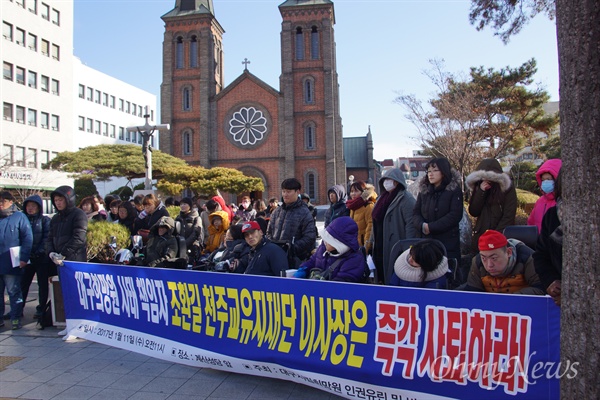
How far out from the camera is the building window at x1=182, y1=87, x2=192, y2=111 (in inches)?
1747

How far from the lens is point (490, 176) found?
5.71m

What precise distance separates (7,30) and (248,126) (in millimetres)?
21048

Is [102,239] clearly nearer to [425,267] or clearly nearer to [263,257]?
[263,257]

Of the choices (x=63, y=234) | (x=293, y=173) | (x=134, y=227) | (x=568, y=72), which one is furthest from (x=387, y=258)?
(x=293, y=173)

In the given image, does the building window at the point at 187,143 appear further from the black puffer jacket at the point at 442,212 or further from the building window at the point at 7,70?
the black puffer jacket at the point at 442,212

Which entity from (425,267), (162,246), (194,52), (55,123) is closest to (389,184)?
(425,267)

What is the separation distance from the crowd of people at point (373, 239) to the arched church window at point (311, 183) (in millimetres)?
34765

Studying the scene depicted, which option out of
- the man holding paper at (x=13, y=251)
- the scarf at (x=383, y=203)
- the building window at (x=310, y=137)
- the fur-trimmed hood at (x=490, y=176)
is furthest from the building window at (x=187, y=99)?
the fur-trimmed hood at (x=490, y=176)

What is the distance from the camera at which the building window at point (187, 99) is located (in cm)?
4438

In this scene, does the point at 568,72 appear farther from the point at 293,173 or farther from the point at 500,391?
the point at 293,173

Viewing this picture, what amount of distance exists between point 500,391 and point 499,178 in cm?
312

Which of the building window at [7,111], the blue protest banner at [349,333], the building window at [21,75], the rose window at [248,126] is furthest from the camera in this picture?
the rose window at [248,126]

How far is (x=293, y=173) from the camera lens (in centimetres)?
4259

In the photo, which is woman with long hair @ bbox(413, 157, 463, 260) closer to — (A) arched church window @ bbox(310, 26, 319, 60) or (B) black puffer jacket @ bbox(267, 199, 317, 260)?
(B) black puffer jacket @ bbox(267, 199, 317, 260)
